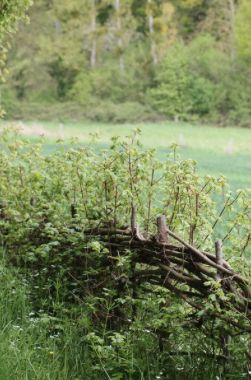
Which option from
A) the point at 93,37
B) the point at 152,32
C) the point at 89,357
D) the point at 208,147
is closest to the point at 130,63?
the point at 152,32

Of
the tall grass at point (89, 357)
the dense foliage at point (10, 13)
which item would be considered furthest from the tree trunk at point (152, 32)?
the tall grass at point (89, 357)

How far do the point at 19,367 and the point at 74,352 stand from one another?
501mm

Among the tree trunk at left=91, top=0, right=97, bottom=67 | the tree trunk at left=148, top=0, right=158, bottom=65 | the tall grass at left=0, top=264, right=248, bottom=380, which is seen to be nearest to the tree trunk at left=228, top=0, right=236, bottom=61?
the tree trunk at left=148, top=0, right=158, bottom=65

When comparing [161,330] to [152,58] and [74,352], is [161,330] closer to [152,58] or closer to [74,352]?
[74,352]

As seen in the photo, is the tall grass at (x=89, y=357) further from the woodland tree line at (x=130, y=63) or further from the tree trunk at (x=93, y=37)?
the tree trunk at (x=93, y=37)

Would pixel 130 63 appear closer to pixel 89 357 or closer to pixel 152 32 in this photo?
pixel 152 32

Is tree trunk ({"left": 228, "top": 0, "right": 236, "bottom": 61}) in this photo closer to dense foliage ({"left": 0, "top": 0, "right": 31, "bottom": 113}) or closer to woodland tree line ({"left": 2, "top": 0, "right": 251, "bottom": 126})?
woodland tree line ({"left": 2, "top": 0, "right": 251, "bottom": 126})

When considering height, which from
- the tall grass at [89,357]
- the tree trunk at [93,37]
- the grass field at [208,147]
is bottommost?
the grass field at [208,147]

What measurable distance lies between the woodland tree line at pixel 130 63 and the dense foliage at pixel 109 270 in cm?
4553

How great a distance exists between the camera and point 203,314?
3553 mm

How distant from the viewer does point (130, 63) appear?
193ft

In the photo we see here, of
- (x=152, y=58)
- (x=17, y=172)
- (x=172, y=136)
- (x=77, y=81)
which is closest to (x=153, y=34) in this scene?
(x=152, y=58)

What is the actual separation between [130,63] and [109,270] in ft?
183

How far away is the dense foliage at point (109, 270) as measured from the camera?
3.72 m
